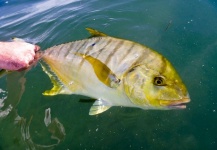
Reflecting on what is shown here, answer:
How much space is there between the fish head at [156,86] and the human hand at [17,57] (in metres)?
1.39

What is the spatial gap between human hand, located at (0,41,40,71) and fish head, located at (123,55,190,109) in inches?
54.8

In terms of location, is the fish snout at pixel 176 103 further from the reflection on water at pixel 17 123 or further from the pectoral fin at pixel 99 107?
the reflection on water at pixel 17 123

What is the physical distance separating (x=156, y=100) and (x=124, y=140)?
36.5 inches

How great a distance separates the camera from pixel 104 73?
2.20 m

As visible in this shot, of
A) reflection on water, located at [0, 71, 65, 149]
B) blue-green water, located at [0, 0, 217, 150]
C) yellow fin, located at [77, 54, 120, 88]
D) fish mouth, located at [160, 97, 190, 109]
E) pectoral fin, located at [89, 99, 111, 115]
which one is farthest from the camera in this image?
reflection on water, located at [0, 71, 65, 149]

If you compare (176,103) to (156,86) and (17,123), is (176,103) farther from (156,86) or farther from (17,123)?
(17,123)

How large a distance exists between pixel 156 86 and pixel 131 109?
1.08 m

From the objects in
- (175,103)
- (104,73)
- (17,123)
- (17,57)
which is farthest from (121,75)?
(17,123)

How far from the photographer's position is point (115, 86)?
2.17 metres

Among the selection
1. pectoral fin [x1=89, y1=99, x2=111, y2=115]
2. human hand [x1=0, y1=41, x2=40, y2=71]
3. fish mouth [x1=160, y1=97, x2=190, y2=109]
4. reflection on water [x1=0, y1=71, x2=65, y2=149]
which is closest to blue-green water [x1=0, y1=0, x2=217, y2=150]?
reflection on water [x1=0, y1=71, x2=65, y2=149]

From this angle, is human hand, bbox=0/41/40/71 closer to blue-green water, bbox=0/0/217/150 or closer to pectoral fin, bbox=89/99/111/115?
blue-green water, bbox=0/0/217/150

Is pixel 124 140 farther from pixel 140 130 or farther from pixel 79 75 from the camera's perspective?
pixel 79 75

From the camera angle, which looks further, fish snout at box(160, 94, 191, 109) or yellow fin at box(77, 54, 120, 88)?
yellow fin at box(77, 54, 120, 88)

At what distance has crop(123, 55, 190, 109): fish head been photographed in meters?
2.03
